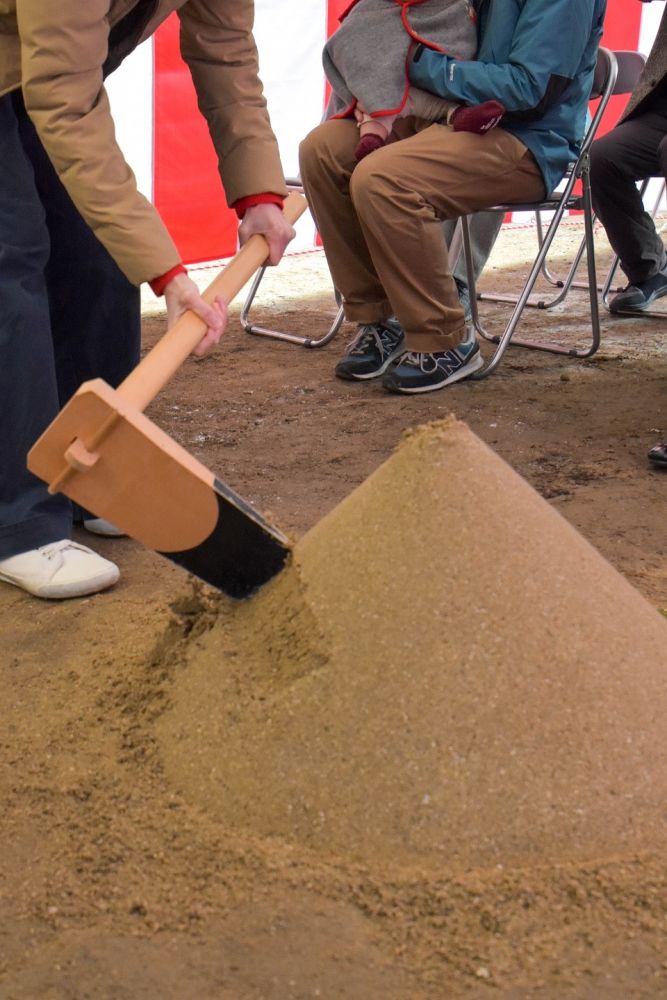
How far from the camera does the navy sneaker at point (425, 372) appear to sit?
11.8 ft

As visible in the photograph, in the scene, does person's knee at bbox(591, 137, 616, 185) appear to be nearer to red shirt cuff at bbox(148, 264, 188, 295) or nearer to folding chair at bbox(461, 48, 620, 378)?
folding chair at bbox(461, 48, 620, 378)

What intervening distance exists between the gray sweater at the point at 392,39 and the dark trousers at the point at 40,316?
4.59 ft

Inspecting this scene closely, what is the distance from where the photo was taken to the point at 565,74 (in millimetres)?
3379

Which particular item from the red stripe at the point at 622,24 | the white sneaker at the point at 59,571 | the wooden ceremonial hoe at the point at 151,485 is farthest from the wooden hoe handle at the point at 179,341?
the red stripe at the point at 622,24

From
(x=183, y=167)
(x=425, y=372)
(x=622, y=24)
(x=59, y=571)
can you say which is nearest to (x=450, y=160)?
(x=425, y=372)

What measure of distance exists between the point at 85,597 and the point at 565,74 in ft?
7.17

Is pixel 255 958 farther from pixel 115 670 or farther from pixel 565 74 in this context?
pixel 565 74

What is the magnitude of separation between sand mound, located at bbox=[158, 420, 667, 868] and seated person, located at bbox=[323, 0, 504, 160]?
2090mm

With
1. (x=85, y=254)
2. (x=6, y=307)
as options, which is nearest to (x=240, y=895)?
(x=6, y=307)

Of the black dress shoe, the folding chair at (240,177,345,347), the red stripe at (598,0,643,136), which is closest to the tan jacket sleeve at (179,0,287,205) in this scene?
the black dress shoe

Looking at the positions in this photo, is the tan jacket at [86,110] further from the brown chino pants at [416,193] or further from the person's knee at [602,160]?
the person's knee at [602,160]

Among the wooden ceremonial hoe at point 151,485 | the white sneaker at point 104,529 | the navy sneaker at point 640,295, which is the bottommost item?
the navy sneaker at point 640,295

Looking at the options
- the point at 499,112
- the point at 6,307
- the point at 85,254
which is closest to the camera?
the point at 6,307

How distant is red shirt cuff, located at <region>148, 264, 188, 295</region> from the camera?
191 cm
